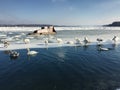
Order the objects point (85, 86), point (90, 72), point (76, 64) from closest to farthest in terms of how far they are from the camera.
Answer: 1. point (85, 86)
2. point (90, 72)
3. point (76, 64)

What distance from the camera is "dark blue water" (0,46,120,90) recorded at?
9.49m

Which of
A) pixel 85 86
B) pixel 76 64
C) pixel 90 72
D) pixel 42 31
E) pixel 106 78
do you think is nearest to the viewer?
pixel 85 86

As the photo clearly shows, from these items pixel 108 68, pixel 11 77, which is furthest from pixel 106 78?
pixel 11 77

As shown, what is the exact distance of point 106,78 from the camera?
1055 cm

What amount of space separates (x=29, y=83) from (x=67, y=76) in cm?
256

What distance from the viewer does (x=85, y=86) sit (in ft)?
30.8

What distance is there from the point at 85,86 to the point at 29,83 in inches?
127

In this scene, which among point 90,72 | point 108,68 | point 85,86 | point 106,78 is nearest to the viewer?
point 85,86

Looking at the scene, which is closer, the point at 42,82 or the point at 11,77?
the point at 42,82

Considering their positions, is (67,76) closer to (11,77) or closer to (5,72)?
Answer: (11,77)

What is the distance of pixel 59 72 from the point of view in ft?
38.5

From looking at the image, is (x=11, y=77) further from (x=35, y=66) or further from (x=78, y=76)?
(x=78, y=76)

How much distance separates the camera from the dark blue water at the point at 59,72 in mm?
9492

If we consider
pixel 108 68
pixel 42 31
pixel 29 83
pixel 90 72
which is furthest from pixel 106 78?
pixel 42 31
